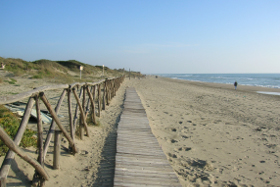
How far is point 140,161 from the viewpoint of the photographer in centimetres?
361

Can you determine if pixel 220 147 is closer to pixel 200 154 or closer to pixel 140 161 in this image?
pixel 200 154

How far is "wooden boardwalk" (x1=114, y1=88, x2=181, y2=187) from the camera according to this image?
3.02 metres

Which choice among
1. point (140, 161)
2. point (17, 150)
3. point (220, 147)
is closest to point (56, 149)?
point (17, 150)

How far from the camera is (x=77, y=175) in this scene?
329cm

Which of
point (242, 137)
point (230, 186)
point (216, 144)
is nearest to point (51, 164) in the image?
point (230, 186)

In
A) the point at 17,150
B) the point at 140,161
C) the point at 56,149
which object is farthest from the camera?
the point at 140,161

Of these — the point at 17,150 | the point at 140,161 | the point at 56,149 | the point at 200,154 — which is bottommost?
the point at 200,154

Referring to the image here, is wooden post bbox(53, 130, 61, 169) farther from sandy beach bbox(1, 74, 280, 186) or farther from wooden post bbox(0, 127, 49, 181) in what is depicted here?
wooden post bbox(0, 127, 49, 181)

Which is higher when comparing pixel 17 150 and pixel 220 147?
pixel 17 150

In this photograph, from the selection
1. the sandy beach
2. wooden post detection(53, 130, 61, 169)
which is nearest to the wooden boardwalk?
the sandy beach

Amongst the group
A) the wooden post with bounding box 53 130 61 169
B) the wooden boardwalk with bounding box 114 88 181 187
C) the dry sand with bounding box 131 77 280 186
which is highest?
the wooden post with bounding box 53 130 61 169

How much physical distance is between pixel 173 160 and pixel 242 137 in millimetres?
2802

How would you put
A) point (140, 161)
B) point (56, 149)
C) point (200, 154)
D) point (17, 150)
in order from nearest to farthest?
point (17, 150) → point (56, 149) → point (140, 161) → point (200, 154)

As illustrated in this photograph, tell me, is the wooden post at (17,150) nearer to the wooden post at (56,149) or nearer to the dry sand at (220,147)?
the wooden post at (56,149)
